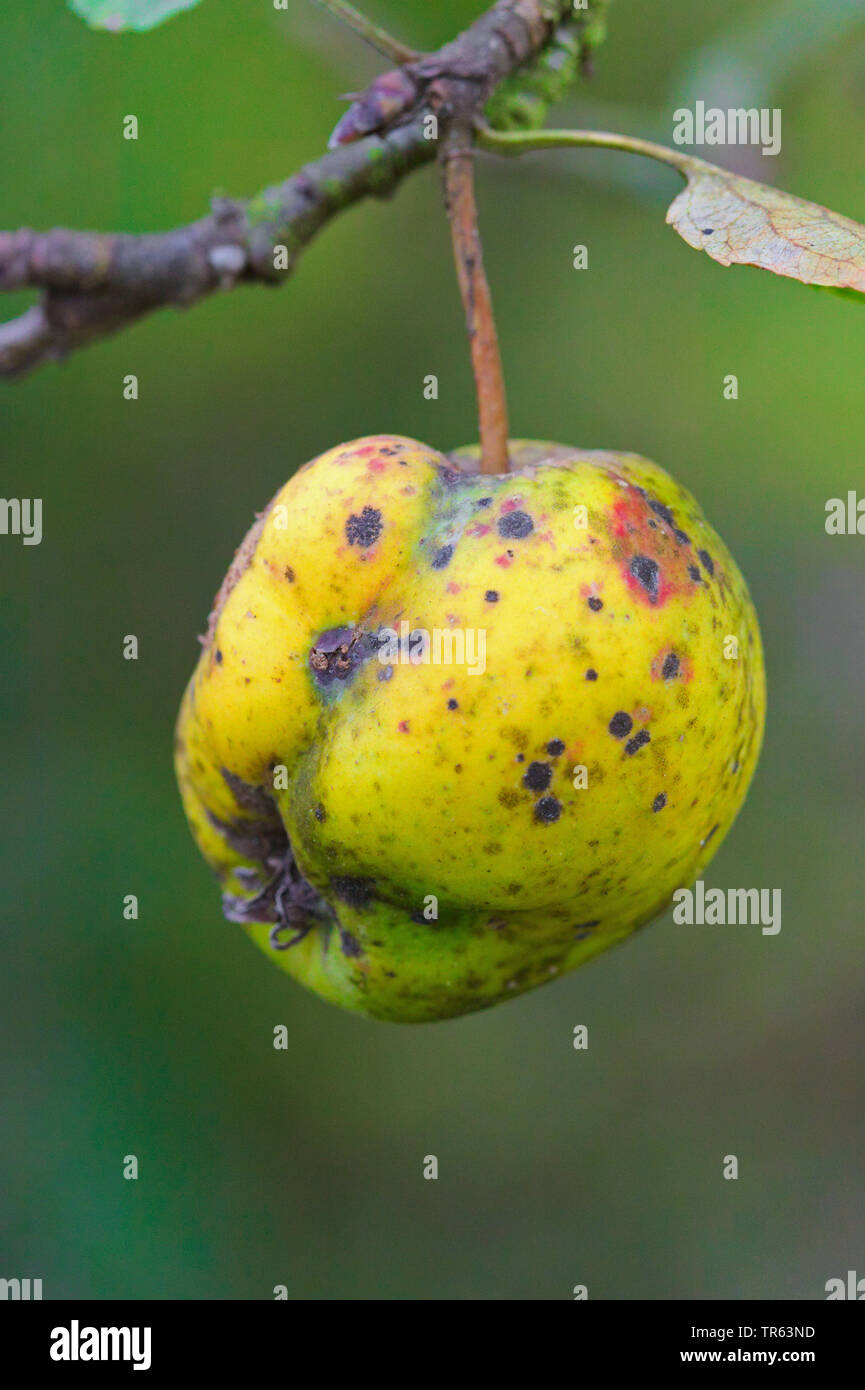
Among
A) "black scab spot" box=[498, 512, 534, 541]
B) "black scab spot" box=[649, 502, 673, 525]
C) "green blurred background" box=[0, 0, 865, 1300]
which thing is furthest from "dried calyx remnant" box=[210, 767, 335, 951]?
"green blurred background" box=[0, 0, 865, 1300]

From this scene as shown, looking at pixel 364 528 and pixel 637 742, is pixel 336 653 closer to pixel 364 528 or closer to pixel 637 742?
pixel 364 528

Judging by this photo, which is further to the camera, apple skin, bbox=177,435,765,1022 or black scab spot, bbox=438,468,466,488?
black scab spot, bbox=438,468,466,488

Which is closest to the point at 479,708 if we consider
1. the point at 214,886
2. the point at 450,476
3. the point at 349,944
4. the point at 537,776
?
the point at 537,776

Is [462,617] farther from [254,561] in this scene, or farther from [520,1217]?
[520,1217]

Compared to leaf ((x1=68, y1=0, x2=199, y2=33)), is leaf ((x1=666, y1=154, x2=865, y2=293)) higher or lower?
leaf ((x1=68, y1=0, x2=199, y2=33))

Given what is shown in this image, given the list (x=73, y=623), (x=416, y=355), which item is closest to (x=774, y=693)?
(x=416, y=355)

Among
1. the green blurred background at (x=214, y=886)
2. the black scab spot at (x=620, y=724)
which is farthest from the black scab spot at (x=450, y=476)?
the green blurred background at (x=214, y=886)

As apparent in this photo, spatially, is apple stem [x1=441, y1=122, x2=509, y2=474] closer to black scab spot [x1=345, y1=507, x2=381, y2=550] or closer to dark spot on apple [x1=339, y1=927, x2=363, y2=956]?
black scab spot [x1=345, y1=507, x2=381, y2=550]
